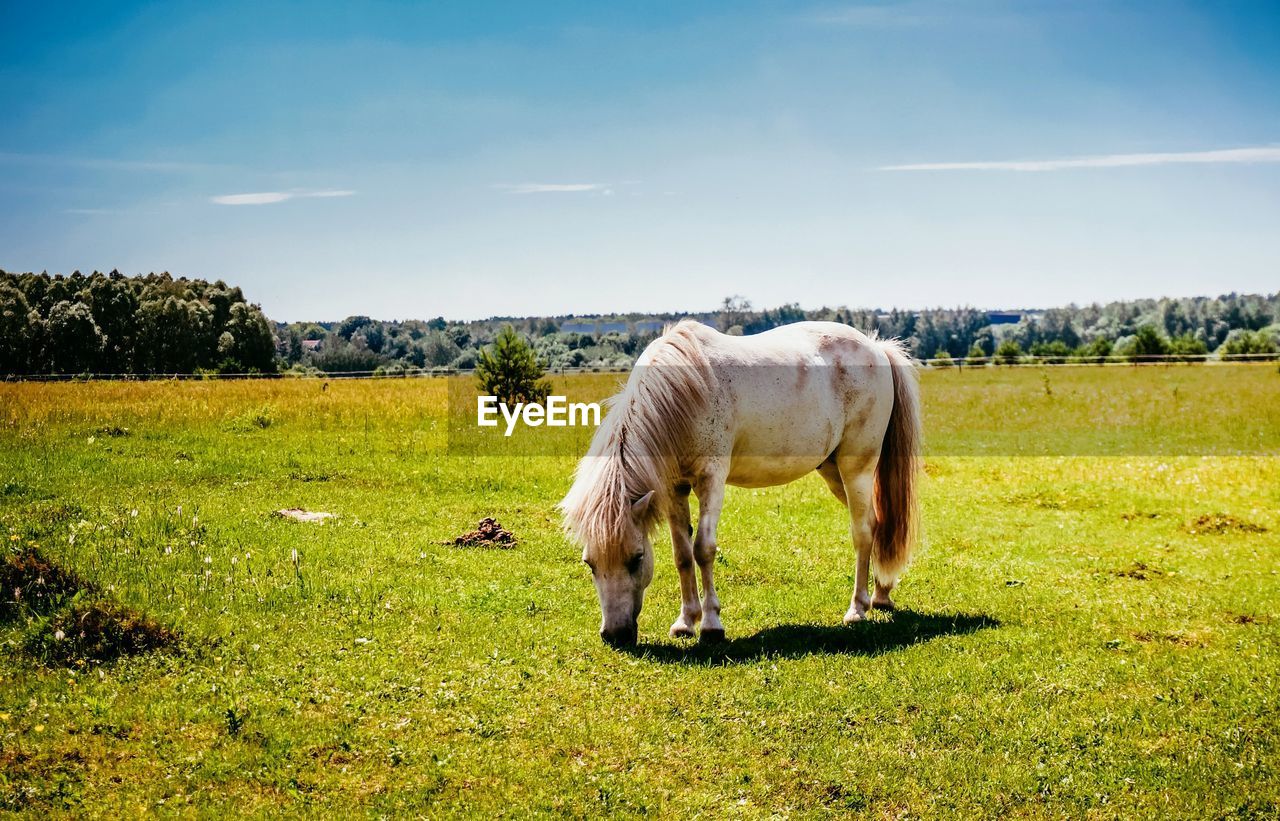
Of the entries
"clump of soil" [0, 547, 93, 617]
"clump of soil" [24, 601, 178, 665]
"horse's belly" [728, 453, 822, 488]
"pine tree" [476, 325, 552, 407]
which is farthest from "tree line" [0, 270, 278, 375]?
"horse's belly" [728, 453, 822, 488]

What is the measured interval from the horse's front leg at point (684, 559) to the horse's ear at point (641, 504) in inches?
29.5

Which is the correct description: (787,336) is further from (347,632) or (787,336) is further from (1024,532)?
(1024,532)

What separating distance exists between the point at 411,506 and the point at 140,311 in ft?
203

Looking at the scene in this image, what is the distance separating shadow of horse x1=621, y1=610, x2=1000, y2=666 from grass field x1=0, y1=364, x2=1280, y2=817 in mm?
48

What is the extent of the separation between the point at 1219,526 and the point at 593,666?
11217mm

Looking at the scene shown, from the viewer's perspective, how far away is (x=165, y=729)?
18.0ft

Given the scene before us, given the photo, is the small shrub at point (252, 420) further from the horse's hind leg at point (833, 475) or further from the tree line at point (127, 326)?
the tree line at point (127, 326)

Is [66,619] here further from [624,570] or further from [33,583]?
[624,570]

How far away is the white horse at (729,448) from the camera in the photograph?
7.13 m

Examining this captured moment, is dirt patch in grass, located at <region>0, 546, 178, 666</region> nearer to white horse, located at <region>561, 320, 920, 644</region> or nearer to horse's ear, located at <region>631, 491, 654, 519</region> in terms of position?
white horse, located at <region>561, 320, 920, 644</region>

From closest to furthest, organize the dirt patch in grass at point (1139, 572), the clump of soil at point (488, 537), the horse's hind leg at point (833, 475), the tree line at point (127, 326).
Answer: the horse's hind leg at point (833, 475) < the dirt patch in grass at point (1139, 572) < the clump of soil at point (488, 537) < the tree line at point (127, 326)

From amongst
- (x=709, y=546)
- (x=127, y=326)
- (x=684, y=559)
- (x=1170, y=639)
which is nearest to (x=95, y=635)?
(x=684, y=559)

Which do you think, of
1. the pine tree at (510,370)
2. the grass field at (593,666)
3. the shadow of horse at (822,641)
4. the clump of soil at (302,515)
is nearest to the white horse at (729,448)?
the shadow of horse at (822,641)

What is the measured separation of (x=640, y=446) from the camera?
7254 millimetres
